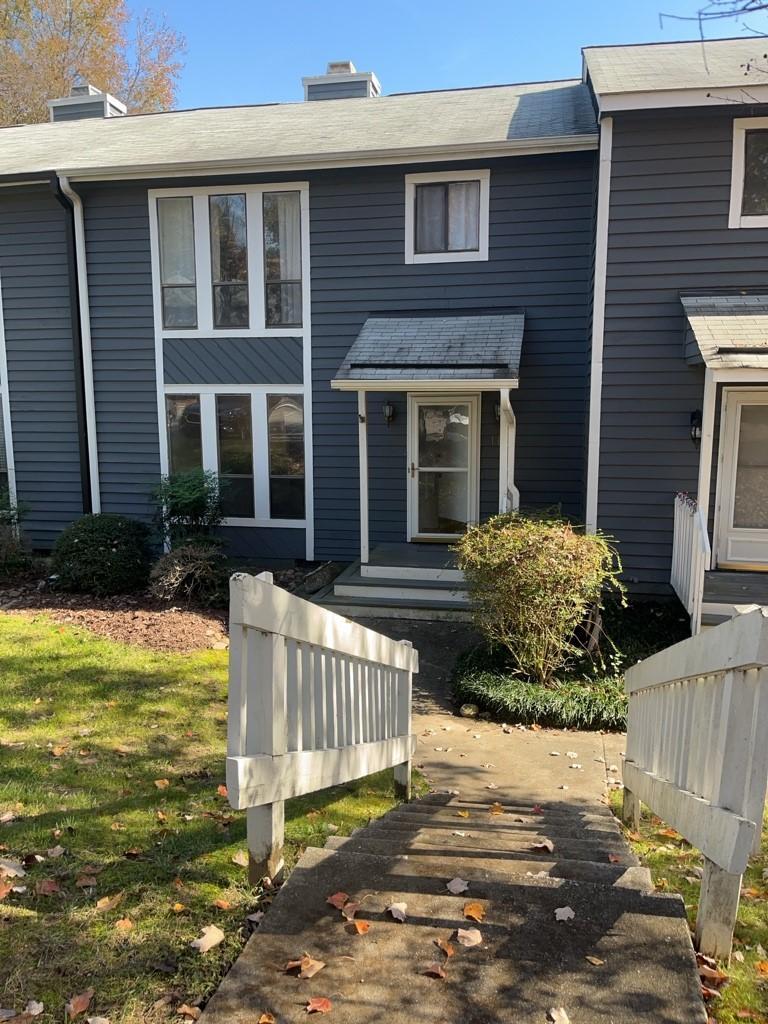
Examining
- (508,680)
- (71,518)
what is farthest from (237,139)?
(508,680)

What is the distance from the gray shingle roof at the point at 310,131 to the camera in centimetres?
952

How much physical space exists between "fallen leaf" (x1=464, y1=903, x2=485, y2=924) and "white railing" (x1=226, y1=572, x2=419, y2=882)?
674 mm

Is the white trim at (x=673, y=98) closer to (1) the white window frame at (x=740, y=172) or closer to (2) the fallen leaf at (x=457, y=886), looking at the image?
(1) the white window frame at (x=740, y=172)

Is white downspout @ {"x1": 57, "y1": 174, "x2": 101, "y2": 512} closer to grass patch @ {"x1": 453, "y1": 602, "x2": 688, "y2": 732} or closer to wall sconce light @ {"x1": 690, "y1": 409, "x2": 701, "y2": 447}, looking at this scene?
grass patch @ {"x1": 453, "y1": 602, "x2": 688, "y2": 732}

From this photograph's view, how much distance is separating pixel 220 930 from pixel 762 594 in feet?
23.0

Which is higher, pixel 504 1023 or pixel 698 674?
pixel 698 674

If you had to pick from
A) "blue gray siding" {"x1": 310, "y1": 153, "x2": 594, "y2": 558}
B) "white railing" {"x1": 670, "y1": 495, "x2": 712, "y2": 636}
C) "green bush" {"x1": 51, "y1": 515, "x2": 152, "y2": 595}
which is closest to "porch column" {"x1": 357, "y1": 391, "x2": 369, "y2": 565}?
"blue gray siding" {"x1": 310, "y1": 153, "x2": 594, "y2": 558}

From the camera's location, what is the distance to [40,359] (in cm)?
1115

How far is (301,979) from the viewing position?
1969 millimetres

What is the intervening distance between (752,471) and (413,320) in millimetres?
4514

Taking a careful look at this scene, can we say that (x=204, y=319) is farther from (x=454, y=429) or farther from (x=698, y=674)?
(x=698, y=674)

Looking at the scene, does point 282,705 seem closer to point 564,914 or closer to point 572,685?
point 564,914

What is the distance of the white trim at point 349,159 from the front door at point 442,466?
2.97 meters

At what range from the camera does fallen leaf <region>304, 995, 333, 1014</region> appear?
1.86 m
